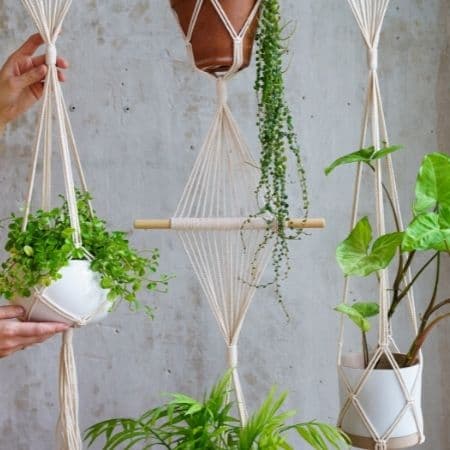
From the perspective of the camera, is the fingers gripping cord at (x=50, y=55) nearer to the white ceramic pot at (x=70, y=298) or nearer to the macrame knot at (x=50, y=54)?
the macrame knot at (x=50, y=54)

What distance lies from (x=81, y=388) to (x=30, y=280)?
0.85 metres

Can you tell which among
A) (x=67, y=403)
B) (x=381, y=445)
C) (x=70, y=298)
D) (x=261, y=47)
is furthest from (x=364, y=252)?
(x=67, y=403)

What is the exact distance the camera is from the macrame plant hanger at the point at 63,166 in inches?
59.4

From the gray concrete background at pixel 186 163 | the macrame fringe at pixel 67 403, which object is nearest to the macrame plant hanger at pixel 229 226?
the macrame fringe at pixel 67 403

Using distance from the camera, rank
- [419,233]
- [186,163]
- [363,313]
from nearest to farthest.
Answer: [419,233], [363,313], [186,163]

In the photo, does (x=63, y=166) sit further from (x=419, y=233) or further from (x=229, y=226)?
(x=419, y=233)

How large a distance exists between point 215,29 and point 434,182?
62 cm

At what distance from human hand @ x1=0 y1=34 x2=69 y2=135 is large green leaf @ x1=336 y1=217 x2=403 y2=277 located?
0.82 metres

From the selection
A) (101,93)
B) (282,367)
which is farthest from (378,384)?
(101,93)

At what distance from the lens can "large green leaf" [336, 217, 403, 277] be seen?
150 centimetres

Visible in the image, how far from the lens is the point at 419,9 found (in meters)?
2.31

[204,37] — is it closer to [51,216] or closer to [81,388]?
[51,216]

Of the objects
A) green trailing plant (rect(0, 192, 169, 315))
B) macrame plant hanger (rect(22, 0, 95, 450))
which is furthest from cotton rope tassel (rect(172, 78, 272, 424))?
macrame plant hanger (rect(22, 0, 95, 450))

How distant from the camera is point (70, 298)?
1.48 meters
